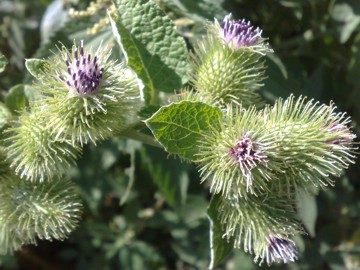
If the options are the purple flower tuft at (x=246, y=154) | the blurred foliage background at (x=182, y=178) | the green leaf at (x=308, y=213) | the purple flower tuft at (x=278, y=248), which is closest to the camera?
the purple flower tuft at (x=246, y=154)

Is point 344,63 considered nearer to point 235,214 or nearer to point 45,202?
point 235,214

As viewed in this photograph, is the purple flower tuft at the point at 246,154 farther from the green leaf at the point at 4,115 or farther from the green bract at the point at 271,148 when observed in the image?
the green leaf at the point at 4,115

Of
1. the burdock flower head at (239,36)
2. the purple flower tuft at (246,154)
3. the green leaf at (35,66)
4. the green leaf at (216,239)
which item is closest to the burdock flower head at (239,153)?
the purple flower tuft at (246,154)

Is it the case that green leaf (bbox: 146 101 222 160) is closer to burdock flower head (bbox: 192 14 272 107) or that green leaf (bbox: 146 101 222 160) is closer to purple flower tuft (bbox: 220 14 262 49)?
burdock flower head (bbox: 192 14 272 107)

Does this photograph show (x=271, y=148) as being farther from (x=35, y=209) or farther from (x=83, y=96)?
(x=35, y=209)

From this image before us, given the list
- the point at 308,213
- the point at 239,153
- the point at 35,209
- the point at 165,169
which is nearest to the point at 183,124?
the point at 239,153
